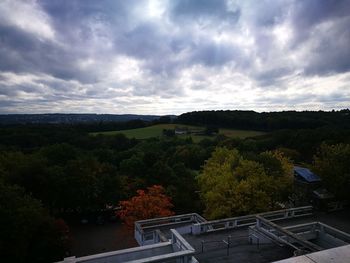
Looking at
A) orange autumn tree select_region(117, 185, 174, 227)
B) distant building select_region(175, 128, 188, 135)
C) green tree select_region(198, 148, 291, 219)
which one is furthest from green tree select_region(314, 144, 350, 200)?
distant building select_region(175, 128, 188, 135)

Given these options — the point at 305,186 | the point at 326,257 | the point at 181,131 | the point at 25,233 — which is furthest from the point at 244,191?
the point at 181,131

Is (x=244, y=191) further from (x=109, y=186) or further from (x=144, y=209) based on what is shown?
(x=109, y=186)

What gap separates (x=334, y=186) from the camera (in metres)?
20.3

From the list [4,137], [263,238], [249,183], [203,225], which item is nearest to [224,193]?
[249,183]

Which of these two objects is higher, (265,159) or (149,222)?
(265,159)

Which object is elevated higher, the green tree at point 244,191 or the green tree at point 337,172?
the green tree at point 337,172

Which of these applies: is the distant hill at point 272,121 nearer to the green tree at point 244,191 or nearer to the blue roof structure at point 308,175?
the blue roof structure at point 308,175

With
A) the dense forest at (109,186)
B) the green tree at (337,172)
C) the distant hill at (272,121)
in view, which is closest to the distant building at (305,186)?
the dense forest at (109,186)

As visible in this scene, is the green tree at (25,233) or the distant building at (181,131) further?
the distant building at (181,131)

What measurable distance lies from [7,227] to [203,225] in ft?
36.2

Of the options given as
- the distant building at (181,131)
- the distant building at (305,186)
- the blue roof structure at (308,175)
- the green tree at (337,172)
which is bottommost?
the distant building at (181,131)

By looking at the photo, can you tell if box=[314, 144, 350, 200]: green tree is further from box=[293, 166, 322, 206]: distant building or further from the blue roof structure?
the blue roof structure

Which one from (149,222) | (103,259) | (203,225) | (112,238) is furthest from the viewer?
(112,238)

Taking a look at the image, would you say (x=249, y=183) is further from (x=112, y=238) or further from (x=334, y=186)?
(x=112, y=238)
